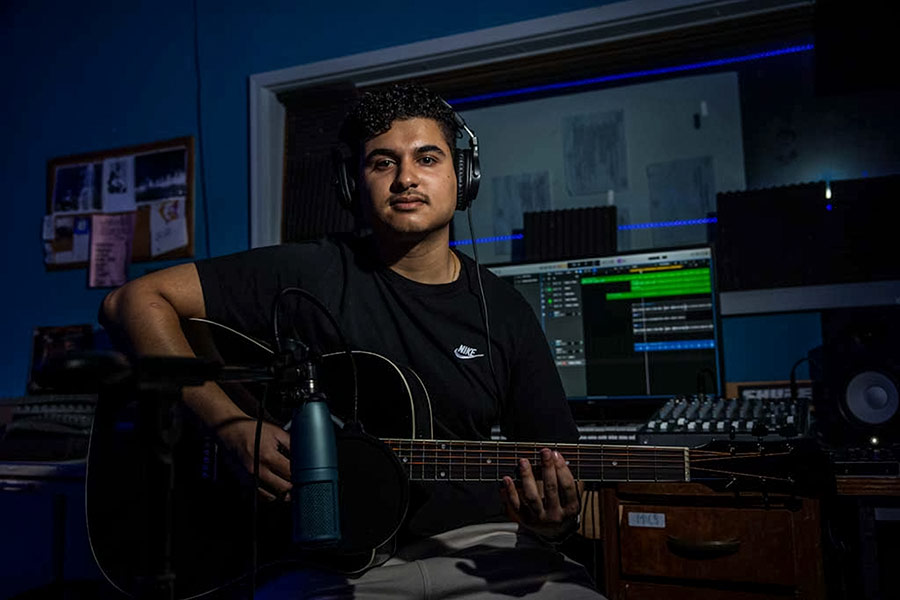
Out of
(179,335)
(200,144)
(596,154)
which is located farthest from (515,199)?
(179,335)

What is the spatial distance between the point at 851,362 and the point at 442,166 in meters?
1.07

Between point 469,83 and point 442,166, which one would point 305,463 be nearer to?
point 442,166

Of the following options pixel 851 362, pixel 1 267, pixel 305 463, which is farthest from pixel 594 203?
pixel 1 267

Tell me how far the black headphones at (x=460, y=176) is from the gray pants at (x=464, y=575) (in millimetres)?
682

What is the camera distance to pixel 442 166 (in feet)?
4.98

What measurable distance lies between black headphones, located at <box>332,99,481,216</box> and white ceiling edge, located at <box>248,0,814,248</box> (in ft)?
2.77

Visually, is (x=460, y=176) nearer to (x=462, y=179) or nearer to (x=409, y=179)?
(x=462, y=179)

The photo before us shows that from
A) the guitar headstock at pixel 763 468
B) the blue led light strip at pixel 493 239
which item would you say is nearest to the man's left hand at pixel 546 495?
the guitar headstock at pixel 763 468

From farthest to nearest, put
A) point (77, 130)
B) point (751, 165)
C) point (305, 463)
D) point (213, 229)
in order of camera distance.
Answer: point (77, 130), point (213, 229), point (751, 165), point (305, 463)

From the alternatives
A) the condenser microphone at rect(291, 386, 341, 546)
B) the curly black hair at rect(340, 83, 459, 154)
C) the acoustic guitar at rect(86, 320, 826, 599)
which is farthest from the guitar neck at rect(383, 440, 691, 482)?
the curly black hair at rect(340, 83, 459, 154)

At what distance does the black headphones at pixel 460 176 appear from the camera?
154 centimetres

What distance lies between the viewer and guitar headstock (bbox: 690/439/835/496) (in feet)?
3.87

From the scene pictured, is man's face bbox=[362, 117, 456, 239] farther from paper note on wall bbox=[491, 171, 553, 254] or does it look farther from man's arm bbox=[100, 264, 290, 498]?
paper note on wall bbox=[491, 171, 553, 254]

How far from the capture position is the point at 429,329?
4.83 ft
